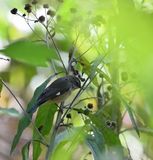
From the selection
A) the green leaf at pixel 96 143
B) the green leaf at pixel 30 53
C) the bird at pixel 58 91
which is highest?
the green leaf at pixel 30 53

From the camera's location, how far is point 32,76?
147 centimetres

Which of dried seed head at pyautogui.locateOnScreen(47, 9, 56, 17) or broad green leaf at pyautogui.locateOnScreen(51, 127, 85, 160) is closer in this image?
broad green leaf at pyautogui.locateOnScreen(51, 127, 85, 160)

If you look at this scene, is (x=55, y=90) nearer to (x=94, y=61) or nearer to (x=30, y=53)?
(x=94, y=61)

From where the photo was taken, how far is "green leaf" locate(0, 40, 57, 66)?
0.77 ft

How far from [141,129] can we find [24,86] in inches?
27.1

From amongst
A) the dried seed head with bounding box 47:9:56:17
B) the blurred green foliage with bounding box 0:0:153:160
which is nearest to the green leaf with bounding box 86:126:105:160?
the blurred green foliage with bounding box 0:0:153:160

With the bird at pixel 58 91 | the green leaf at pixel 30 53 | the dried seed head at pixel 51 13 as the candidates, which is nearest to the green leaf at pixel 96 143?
the bird at pixel 58 91

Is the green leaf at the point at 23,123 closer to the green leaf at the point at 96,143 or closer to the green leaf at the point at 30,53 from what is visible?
the green leaf at the point at 96,143

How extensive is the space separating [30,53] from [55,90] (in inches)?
27.6

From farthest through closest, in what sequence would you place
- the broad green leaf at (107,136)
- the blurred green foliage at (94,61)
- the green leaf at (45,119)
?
the green leaf at (45,119), the broad green leaf at (107,136), the blurred green foliage at (94,61)

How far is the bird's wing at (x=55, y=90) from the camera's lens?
36.3 inches

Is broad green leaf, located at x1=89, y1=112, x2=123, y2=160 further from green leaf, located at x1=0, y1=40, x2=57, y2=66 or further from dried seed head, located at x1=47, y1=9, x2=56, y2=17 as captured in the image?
green leaf, located at x1=0, y1=40, x2=57, y2=66

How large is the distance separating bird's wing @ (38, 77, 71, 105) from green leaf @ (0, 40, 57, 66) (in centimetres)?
67

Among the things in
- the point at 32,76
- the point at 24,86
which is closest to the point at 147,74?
the point at 32,76
